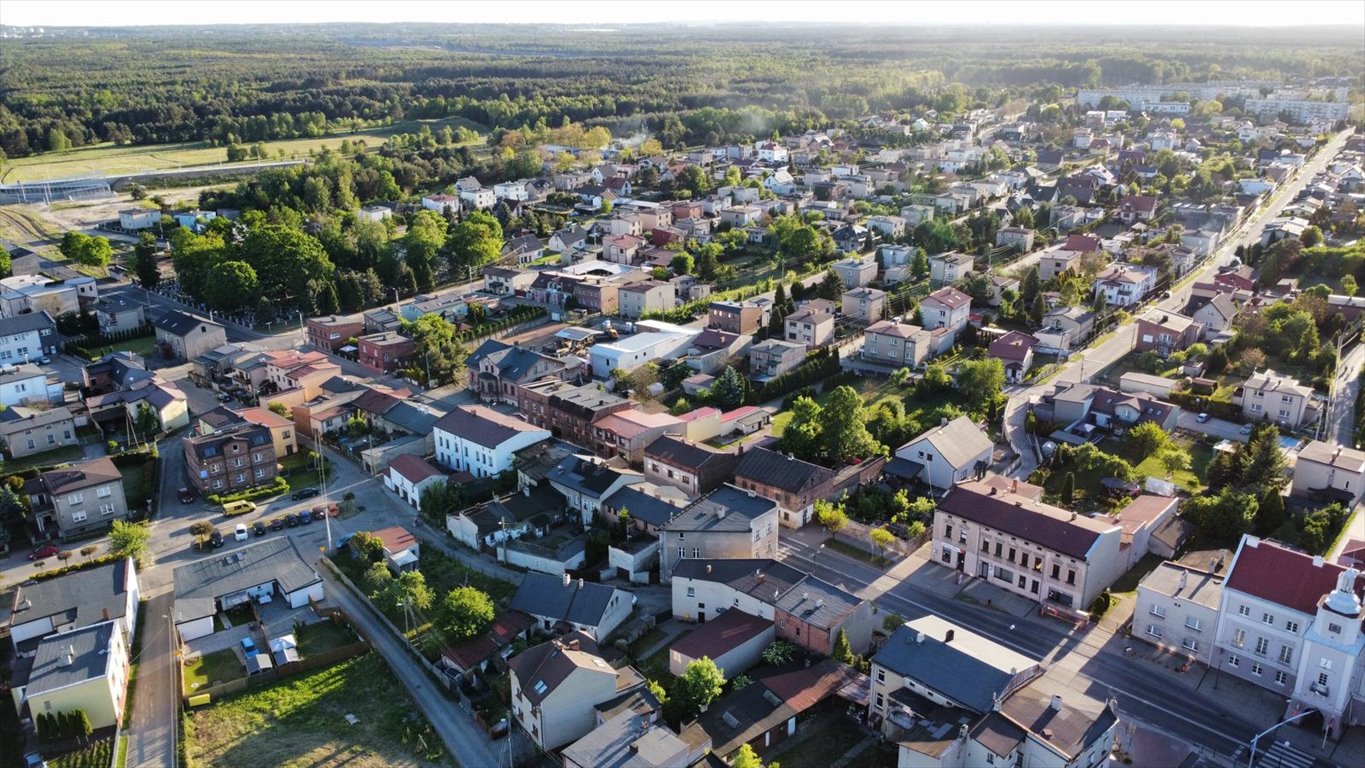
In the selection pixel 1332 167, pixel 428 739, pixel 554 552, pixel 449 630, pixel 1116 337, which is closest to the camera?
pixel 428 739

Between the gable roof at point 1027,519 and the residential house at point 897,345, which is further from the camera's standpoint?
the residential house at point 897,345

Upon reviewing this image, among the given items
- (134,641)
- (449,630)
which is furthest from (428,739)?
(134,641)

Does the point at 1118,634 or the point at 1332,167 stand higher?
the point at 1332,167

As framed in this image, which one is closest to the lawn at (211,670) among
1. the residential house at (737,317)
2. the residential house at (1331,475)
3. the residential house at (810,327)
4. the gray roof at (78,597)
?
the gray roof at (78,597)

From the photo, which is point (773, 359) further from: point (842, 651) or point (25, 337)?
point (25, 337)

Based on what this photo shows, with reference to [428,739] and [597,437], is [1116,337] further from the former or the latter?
[428,739]

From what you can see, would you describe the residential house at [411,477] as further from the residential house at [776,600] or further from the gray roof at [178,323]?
the gray roof at [178,323]

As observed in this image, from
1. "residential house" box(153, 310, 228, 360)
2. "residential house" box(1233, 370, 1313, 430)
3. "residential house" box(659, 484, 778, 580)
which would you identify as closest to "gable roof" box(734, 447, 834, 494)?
"residential house" box(659, 484, 778, 580)
